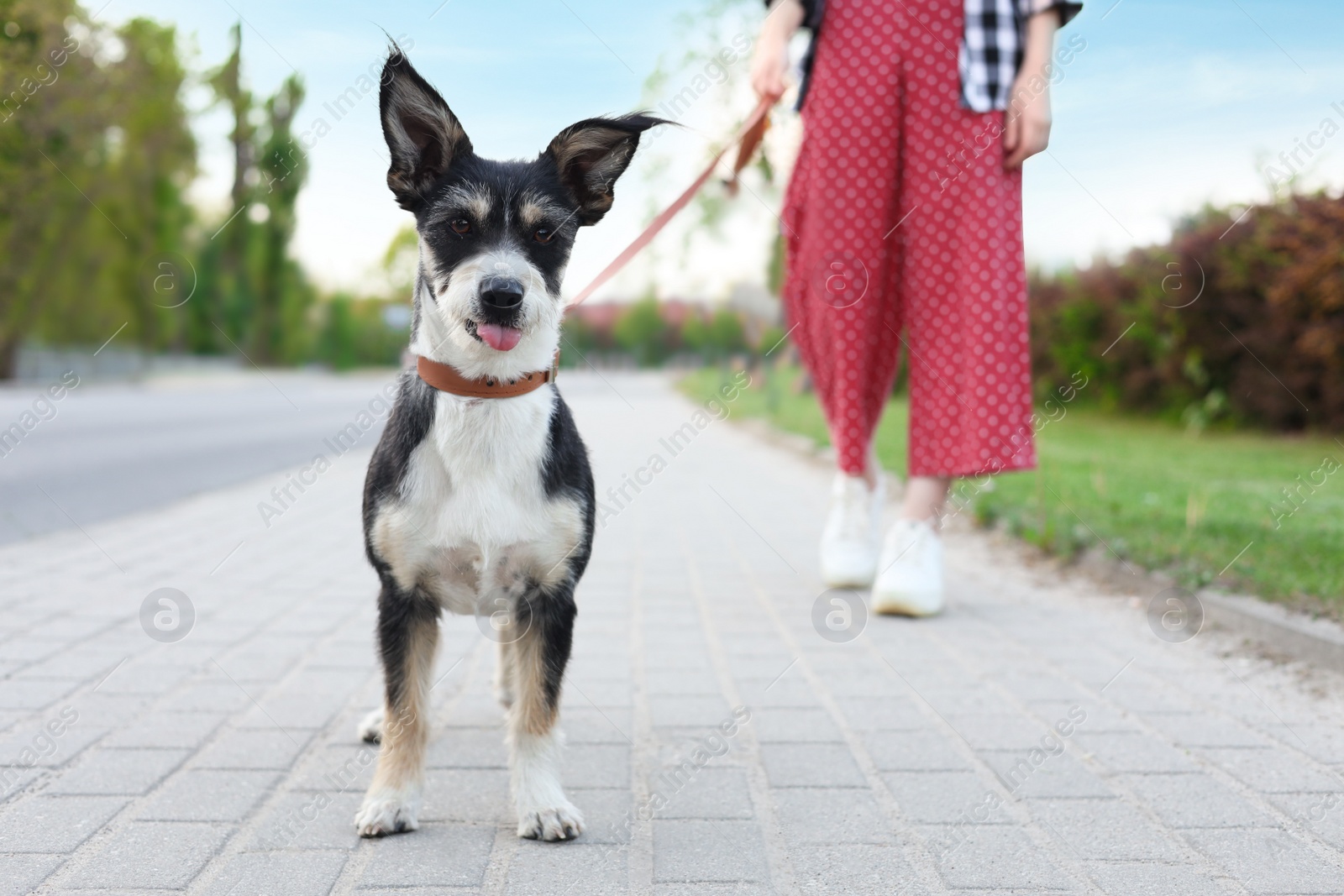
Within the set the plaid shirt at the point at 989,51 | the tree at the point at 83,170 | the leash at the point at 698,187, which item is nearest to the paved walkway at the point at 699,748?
the leash at the point at 698,187

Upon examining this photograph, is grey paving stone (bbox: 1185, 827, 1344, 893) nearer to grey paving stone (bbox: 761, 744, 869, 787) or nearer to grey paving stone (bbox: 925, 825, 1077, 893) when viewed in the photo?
grey paving stone (bbox: 925, 825, 1077, 893)

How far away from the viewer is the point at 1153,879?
2.41 metres

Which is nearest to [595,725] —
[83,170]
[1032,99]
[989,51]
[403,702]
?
[403,702]

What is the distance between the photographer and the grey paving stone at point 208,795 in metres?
2.71

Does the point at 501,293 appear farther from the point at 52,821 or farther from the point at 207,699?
the point at 207,699

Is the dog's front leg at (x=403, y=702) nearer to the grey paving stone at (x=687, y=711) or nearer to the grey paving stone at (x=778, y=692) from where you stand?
the grey paving stone at (x=687, y=711)

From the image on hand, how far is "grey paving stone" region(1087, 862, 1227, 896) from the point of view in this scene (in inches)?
92.4

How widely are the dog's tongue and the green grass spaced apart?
11.4 ft

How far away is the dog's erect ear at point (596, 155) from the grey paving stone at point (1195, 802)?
2.18 m

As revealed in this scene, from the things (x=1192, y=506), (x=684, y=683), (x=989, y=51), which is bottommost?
(x=684, y=683)

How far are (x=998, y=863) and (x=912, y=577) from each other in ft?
7.89

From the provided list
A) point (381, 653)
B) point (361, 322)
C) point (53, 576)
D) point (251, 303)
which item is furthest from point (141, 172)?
point (381, 653)

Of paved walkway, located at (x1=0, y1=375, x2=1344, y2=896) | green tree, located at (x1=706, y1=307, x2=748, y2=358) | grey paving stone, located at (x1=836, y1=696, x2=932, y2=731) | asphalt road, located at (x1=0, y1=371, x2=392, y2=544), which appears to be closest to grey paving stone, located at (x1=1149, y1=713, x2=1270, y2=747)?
paved walkway, located at (x1=0, y1=375, x2=1344, y2=896)

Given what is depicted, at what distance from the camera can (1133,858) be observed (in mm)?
2516
